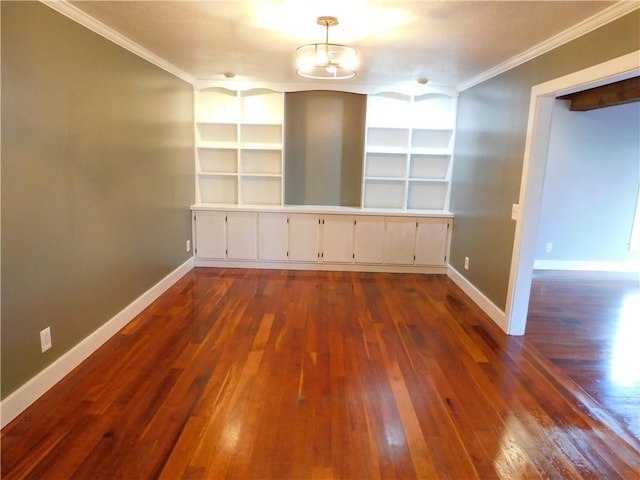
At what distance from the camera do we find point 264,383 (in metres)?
2.53

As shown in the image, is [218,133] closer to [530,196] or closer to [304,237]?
[304,237]

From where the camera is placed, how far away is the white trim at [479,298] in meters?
3.51

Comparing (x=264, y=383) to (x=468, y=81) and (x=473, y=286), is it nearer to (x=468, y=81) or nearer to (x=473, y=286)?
(x=473, y=286)

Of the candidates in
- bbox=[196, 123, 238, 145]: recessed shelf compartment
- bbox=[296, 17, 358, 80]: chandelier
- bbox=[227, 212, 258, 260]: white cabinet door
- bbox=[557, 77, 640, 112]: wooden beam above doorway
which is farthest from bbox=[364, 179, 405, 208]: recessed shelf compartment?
bbox=[296, 17, 358, 80]: chandelier

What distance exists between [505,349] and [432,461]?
1.52m

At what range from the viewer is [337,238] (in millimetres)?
5035

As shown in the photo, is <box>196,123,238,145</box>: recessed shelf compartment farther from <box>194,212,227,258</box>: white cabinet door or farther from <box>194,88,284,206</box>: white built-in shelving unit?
<box>194,212,227,258</box>: white cabinet door

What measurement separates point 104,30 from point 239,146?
7.50 ft

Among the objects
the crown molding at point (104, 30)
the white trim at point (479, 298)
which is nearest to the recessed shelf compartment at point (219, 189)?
the crown molding at point (104, 30)

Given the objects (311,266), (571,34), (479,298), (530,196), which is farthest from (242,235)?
(571,34)

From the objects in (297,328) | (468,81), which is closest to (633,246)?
(468,81)

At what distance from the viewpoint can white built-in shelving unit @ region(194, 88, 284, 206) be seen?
16.5ft

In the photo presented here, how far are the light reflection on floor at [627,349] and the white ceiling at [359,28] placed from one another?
2.38m

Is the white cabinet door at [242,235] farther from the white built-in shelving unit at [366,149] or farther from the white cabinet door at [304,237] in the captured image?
the white cabinet door at [304,237]
